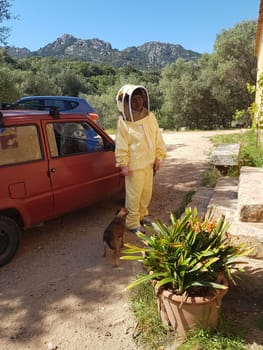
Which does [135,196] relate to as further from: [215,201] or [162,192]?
[162,192]

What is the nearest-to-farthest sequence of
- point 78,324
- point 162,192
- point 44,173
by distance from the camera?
point 78,324 → point 44,173 → point 162,192

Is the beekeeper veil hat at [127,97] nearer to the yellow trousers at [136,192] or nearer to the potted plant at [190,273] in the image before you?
the yellow trousers at [136,192]

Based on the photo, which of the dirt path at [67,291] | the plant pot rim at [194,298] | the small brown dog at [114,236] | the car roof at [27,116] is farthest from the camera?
the car roof at [27,116]

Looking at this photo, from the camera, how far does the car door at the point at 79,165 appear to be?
4.26m

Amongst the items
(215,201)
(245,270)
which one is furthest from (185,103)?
(245,270)

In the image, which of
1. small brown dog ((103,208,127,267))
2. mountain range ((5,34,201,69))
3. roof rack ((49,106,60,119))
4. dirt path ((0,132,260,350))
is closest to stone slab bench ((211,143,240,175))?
dirt path ((0,132,260,350))

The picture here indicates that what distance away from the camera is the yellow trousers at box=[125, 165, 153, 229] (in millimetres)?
4266

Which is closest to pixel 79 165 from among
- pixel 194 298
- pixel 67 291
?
pixel 67 291

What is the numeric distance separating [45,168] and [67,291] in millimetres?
1603

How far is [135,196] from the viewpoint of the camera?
14.1ft

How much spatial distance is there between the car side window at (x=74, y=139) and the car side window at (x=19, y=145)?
0.22 meters

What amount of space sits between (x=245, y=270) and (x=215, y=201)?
1.53 metres

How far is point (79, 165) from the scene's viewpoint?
4.55 meters

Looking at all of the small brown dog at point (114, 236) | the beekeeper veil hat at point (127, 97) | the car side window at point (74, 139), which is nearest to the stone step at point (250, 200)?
the small brown dog at point (114, 236)
